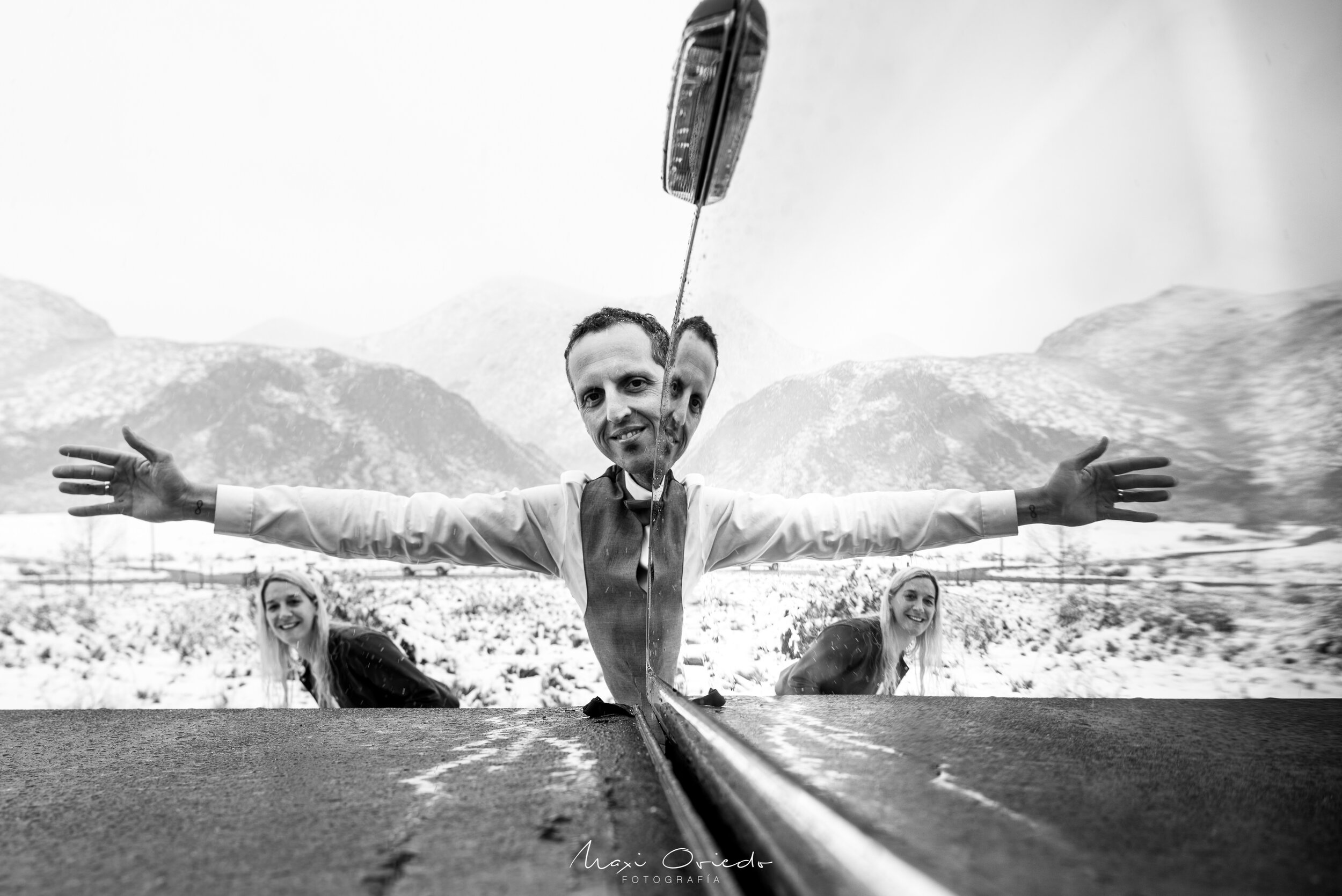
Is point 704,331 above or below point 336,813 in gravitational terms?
above

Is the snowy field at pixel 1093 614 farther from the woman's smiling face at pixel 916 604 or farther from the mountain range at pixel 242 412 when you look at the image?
the mountain range at pixel 242 412

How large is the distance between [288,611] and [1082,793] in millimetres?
1179

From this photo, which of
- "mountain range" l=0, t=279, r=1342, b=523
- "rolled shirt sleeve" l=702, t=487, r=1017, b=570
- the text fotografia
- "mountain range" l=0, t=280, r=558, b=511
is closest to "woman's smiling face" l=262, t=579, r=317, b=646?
"mountain range" l=0, t=280, r=558, b=511

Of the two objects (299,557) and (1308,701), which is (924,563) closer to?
(1308,701)

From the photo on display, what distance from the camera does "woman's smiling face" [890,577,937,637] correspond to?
458mm

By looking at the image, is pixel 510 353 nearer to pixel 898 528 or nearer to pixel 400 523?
pixel 400 523

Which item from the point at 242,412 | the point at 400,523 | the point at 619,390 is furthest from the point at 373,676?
the point at 242,412

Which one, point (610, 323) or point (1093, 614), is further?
point (610, 323)

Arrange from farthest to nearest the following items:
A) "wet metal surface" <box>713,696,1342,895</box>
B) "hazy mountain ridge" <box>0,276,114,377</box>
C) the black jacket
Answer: "hazy mountain ridge" <box>0,276,114,377</box>
the black jacket
"wet metal surface" <box>713,696,1342,895</box>

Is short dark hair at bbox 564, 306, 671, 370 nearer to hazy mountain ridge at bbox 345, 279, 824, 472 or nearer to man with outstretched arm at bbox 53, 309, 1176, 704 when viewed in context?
man with outstretched arm at bbox 53, 309, 1176, 704

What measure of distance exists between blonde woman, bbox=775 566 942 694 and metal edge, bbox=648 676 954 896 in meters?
0.24

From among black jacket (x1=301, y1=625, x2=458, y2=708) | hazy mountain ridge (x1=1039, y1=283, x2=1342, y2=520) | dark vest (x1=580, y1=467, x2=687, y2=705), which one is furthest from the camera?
black jacket (x1=301, y1=625, x2=458, y2=708)

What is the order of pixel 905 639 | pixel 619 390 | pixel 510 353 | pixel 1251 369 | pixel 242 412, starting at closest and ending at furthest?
pixel 1251 369 < pixel 905 639 < pixel 619 390 < pixel 242 412 < pixel 510 353

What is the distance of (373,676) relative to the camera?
42.1 inches
